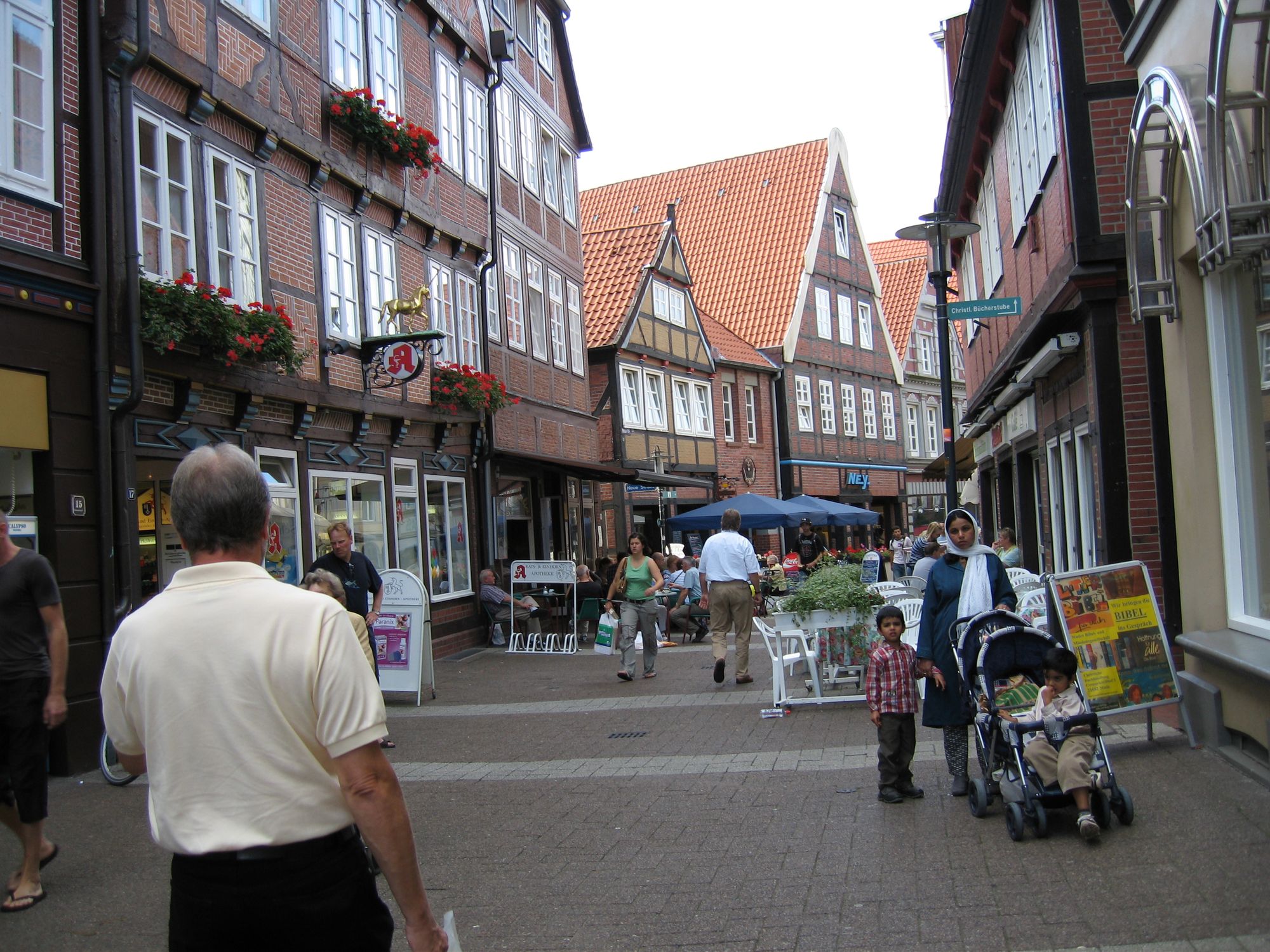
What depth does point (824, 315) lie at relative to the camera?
40969 millimetres

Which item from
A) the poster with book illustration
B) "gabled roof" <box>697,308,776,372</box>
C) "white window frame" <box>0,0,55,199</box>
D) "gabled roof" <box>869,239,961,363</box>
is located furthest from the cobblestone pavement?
"gabled roof" <box>869,239,961,363</box>

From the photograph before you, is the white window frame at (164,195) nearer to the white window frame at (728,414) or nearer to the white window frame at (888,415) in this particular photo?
the white window frame at (728,414)

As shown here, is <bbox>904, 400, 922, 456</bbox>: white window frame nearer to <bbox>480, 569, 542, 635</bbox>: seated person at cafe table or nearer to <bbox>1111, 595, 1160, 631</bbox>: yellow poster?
<bbox>480, 569, 542, 635</bbox>: seated person at cafe table

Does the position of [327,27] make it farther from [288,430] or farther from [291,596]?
[291,596]

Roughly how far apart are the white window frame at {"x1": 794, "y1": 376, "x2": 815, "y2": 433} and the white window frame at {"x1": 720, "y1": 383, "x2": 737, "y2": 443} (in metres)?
3.33

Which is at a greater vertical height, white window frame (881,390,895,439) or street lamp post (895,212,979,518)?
white window frame (881,390,895,439)

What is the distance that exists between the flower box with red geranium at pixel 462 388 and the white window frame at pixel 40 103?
7.87 m

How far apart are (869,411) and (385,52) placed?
30.8 meters

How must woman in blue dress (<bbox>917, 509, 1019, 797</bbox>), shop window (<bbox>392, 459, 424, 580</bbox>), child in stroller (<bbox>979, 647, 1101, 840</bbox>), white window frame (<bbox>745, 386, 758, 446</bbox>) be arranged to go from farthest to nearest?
white window frame (<bbox>745, 386, 758, 446</bbox>)
shop window (<bbox>392, 459, 424, 580</bbox>)
woman in blue dress (<bbox>917, 509, 1019, 797</bbox>)
child in stroller (<bbox>979, 647, 1101, 840</bbox>)

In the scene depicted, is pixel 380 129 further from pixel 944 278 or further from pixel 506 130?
pixel 944 278

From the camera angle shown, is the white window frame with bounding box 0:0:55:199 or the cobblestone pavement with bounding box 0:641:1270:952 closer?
the cobblestone pavement with bounding box 0:641:1270:952

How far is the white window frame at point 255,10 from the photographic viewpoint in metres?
12.3

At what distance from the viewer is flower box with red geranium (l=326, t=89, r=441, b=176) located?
14.3m

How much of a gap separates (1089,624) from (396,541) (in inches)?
392
